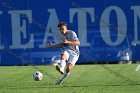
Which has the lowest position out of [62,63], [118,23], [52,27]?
[52,27]

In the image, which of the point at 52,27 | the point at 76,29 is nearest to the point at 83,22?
the point at 76,29

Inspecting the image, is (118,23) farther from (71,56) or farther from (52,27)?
(71,56)

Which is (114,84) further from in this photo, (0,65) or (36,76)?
(0,65)

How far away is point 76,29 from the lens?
32.5 meters

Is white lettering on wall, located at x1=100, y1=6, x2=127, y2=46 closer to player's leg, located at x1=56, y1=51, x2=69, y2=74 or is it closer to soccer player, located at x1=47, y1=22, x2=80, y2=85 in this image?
soccer player, located at x1=47, y1=22, x2=80, y2=85

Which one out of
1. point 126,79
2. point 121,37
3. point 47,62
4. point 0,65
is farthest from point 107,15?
point 126,79

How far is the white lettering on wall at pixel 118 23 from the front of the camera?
3212cm

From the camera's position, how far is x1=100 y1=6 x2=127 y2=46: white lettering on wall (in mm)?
32125

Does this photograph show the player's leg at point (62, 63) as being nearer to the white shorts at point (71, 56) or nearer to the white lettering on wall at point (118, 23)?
the white shorts at point (71, 56)

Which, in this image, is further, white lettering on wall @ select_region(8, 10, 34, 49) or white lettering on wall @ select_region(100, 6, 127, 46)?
white lettering on wall @ select_region(8, 10, 34, 49)

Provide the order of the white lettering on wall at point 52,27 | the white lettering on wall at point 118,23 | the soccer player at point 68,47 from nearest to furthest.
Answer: the soccer player at point 68,47 → the white lettering on wall at point 118,23 → the white lettering on wall at point 52,27

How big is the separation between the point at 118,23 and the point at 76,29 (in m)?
2.40

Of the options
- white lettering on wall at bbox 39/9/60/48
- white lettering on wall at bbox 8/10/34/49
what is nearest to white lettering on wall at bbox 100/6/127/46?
white lettering on wall at bbox 39/9/60/48

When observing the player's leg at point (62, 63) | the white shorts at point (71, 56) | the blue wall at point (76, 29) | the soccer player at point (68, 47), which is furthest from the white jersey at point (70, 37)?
the blue wall at point (76, 29)
